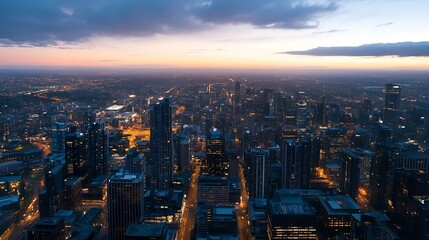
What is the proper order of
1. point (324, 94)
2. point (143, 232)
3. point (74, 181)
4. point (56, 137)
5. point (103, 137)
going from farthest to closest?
A: point (324, 94) < point (56, 137) < point (103, 137) < point (74, 181) < point (143, 232)

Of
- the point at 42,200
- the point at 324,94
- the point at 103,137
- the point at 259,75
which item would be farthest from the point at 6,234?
the point at 259,75

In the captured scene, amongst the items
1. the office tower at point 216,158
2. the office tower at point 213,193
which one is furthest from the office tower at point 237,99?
the office tower at point 213,193

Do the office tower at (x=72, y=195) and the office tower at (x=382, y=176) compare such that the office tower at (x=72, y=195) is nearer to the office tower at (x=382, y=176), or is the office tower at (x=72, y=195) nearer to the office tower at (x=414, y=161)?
the office tower at (x=382, y=176)

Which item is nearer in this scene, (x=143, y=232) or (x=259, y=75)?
(x=143, y=232)

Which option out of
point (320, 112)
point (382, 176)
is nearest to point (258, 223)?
point (382, 176)

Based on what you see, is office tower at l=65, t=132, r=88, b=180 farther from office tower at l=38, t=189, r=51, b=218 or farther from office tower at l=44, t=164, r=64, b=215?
office tower at l=38, t=189, r=51, b=218

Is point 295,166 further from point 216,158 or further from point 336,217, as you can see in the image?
point 336,217

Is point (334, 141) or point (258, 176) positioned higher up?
point (334, 141)

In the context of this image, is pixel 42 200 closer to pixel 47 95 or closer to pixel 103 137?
pixel 103 137
